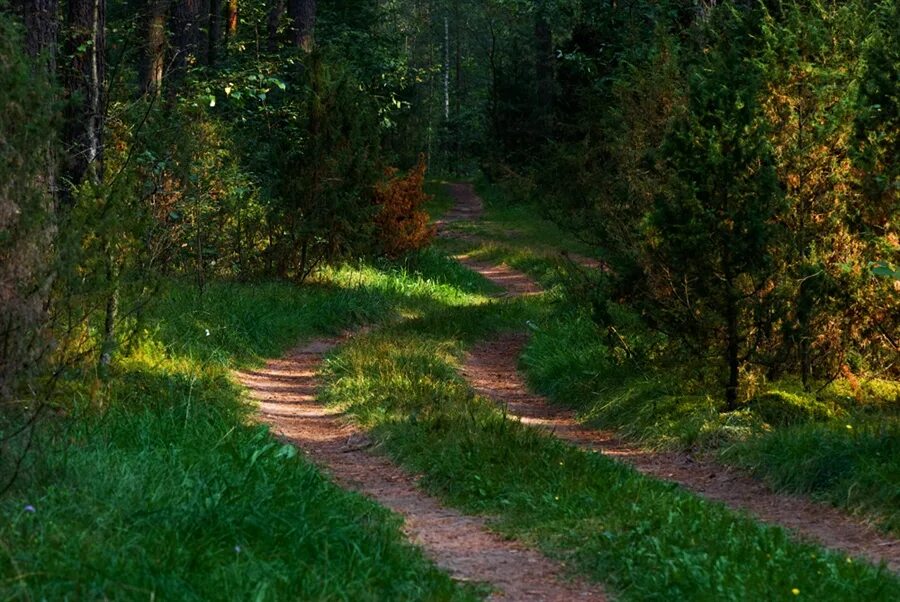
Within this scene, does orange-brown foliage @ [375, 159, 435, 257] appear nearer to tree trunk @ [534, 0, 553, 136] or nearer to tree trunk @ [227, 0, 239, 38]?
tree trunk @ [227, 0, 239, 38]

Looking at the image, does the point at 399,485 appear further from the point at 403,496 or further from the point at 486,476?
the point at 486,476

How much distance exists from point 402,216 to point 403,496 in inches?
495

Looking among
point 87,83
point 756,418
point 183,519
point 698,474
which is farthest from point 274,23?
point 183,519

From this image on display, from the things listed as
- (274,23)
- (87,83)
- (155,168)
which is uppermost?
(274,23)

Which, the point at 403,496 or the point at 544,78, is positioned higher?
the point at 544,78

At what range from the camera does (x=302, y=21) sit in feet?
65.9

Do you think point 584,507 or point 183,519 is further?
point 584,507

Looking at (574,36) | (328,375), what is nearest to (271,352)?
(328,375)

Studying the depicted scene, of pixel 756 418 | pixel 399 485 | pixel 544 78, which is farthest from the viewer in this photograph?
pixel 544 78

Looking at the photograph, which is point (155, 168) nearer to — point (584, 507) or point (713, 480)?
point (713, 480)

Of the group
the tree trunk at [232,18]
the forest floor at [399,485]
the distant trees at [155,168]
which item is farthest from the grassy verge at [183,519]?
the tree trunk at [232,18]

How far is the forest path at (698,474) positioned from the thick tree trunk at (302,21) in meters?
8.50

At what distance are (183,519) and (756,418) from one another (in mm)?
5331

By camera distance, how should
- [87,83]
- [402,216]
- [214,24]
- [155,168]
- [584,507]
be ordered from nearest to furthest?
[584,507], [87,83], [155,168], [402,216], [214,24]
